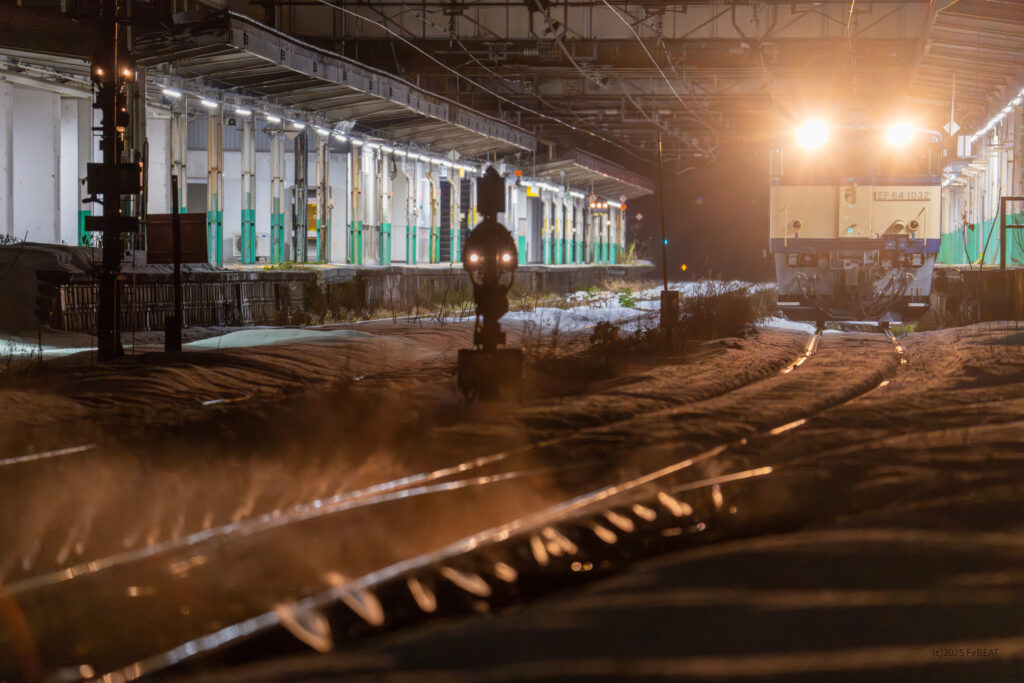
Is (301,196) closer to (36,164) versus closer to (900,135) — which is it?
(36,164)

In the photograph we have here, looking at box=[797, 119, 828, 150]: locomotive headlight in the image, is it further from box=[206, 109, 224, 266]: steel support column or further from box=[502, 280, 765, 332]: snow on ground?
box=[206, 109, 224, 266]: steel support column

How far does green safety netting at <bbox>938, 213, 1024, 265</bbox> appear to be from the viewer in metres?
27.8

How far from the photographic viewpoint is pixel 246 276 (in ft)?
74.3

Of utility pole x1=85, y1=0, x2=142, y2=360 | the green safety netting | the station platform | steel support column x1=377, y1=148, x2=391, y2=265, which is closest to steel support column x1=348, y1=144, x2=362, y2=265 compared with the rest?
steel support column x1=377, y1=148, x2=391, y2=265

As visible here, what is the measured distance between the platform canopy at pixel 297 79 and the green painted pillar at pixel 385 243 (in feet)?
9.36

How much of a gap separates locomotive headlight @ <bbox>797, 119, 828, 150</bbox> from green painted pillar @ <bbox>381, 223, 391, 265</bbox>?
1469cm

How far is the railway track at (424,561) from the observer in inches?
168

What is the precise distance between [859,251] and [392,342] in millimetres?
11293

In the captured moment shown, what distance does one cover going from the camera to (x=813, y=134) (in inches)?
958

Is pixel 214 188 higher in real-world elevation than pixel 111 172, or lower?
higher

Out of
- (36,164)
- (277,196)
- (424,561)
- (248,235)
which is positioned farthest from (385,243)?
(424,561)

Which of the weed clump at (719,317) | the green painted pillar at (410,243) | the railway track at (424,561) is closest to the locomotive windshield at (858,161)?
the weed clump at (719,317)

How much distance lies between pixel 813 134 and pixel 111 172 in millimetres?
15841

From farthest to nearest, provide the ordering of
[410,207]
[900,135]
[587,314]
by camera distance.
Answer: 1. [410,207]
2. [587,314]
3. [900,135]
